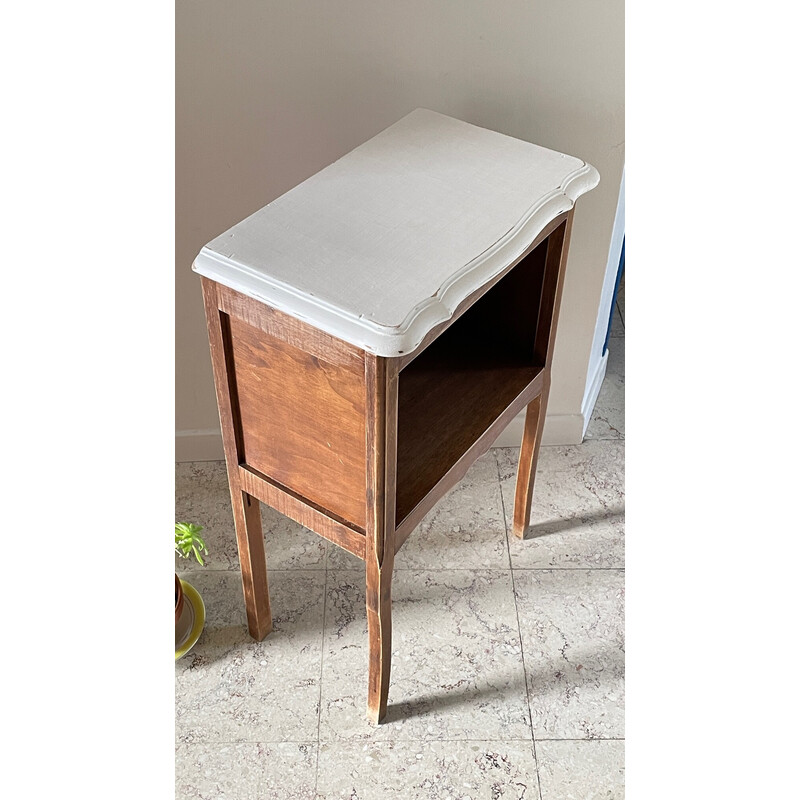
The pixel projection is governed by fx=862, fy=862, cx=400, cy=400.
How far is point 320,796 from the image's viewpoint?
4.64 ft

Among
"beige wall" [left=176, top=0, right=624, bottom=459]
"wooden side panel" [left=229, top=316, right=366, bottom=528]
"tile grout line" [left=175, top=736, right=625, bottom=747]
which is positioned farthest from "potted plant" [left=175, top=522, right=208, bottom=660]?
"beige wall" [left=176, top=0, right=624, bottom=459]

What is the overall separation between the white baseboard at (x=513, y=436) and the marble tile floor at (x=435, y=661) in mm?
49

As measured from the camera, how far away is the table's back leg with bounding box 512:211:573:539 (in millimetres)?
1459

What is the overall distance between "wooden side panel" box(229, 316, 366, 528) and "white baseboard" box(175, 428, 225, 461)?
0.68 meters

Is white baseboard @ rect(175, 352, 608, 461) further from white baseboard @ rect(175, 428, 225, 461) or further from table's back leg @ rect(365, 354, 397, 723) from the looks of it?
table's back leg @ rect(365, 354, 397, 723)

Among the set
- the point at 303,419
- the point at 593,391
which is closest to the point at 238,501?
the point at 303,419

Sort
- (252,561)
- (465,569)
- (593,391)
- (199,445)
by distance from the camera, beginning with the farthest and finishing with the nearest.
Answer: (593,391) → (199,445) → (465,569) → (252,561)

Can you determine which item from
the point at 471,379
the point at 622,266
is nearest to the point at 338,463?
the point at 471,379

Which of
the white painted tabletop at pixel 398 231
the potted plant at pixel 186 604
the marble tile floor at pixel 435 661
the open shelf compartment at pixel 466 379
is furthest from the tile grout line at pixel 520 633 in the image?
the white painted tabletop at pixel 398 231

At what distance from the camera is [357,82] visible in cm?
154

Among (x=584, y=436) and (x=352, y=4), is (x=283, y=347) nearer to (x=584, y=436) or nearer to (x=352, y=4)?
(x=352, y=4)

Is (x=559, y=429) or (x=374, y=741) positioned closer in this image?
(x=374, y=741)

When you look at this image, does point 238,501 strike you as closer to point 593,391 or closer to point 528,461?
point 528,461

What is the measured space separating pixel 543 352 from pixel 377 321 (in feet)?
2.09
